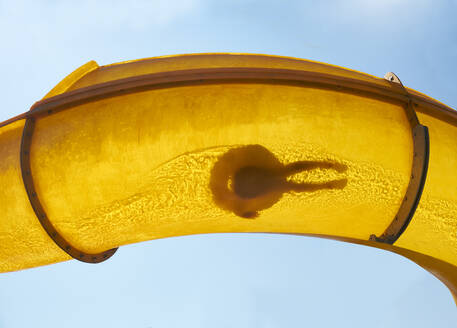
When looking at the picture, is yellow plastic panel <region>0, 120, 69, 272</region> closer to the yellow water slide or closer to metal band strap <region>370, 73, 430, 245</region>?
the yellow water slide

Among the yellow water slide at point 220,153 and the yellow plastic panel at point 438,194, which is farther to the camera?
the yellow plastic panel at point 438,194

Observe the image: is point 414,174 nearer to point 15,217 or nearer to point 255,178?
point 255,178

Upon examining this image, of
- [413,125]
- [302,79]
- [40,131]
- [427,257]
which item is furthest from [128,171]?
[427,257]

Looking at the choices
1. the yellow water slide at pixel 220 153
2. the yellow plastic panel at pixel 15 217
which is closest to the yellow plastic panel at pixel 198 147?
the yellow water slide at pixel 220 153

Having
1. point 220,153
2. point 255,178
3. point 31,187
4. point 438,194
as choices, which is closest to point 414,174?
point 438,194

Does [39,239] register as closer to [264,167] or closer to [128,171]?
[128,171]

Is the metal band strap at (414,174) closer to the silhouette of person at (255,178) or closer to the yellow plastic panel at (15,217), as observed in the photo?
the silhouette of person at (255,178)

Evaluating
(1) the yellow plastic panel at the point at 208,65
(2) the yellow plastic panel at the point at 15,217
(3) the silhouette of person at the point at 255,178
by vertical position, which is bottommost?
(2) the yellow plastic panel at the point at 15,217
